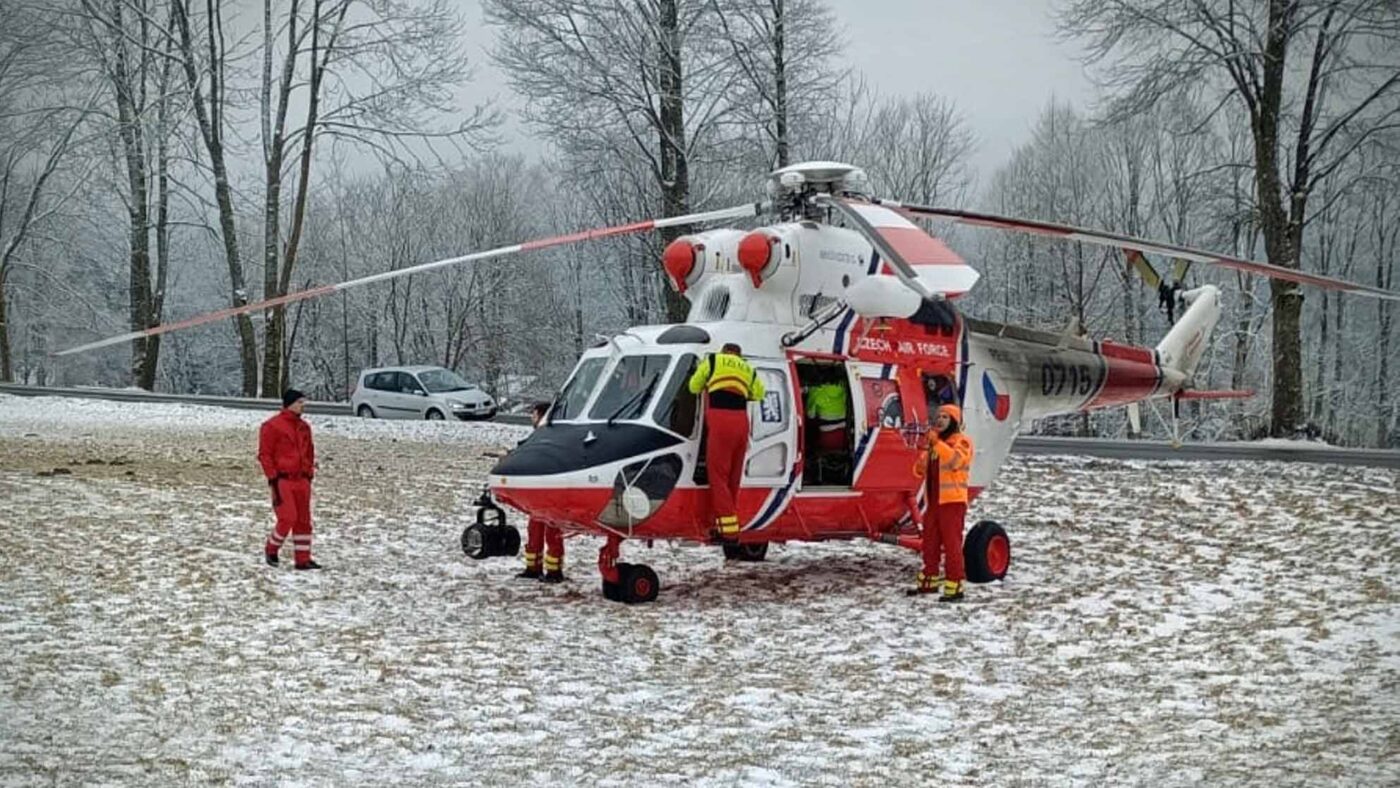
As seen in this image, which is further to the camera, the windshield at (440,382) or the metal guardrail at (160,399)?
the windshield at (440,382)

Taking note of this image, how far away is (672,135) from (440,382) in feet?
28.7

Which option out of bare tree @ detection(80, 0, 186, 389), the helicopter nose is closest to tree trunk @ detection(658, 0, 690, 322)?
bare tree @ detection(80, 0, 186, 389)

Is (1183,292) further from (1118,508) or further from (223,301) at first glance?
(223,301)

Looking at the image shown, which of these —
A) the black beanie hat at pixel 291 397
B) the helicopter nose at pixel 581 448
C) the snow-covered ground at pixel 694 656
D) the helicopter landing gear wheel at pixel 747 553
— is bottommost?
the snow-covered ground at pixel 694 656

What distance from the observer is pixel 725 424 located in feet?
31.8

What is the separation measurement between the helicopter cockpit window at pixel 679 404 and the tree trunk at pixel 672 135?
15.4m

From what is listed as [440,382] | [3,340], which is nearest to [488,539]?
[440,382]

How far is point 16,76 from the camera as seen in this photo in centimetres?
1381

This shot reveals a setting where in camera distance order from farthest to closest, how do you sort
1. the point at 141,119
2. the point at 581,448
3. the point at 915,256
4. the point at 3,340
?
1. the point at 3,340
2. the point at 141,119
3. the point at 581,448
4. the point at 915,256

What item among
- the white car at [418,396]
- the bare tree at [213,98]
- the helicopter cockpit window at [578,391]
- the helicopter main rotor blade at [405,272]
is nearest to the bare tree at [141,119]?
the bare tree at [213,98]

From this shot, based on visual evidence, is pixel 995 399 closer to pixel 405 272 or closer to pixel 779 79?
pixel 405 272

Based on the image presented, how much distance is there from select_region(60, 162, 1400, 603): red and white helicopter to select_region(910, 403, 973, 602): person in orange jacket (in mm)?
386

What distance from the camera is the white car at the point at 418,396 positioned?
96.1 feet

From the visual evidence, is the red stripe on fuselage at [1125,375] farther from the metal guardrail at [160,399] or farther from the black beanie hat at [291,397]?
the metal guardrail at [160,399]
